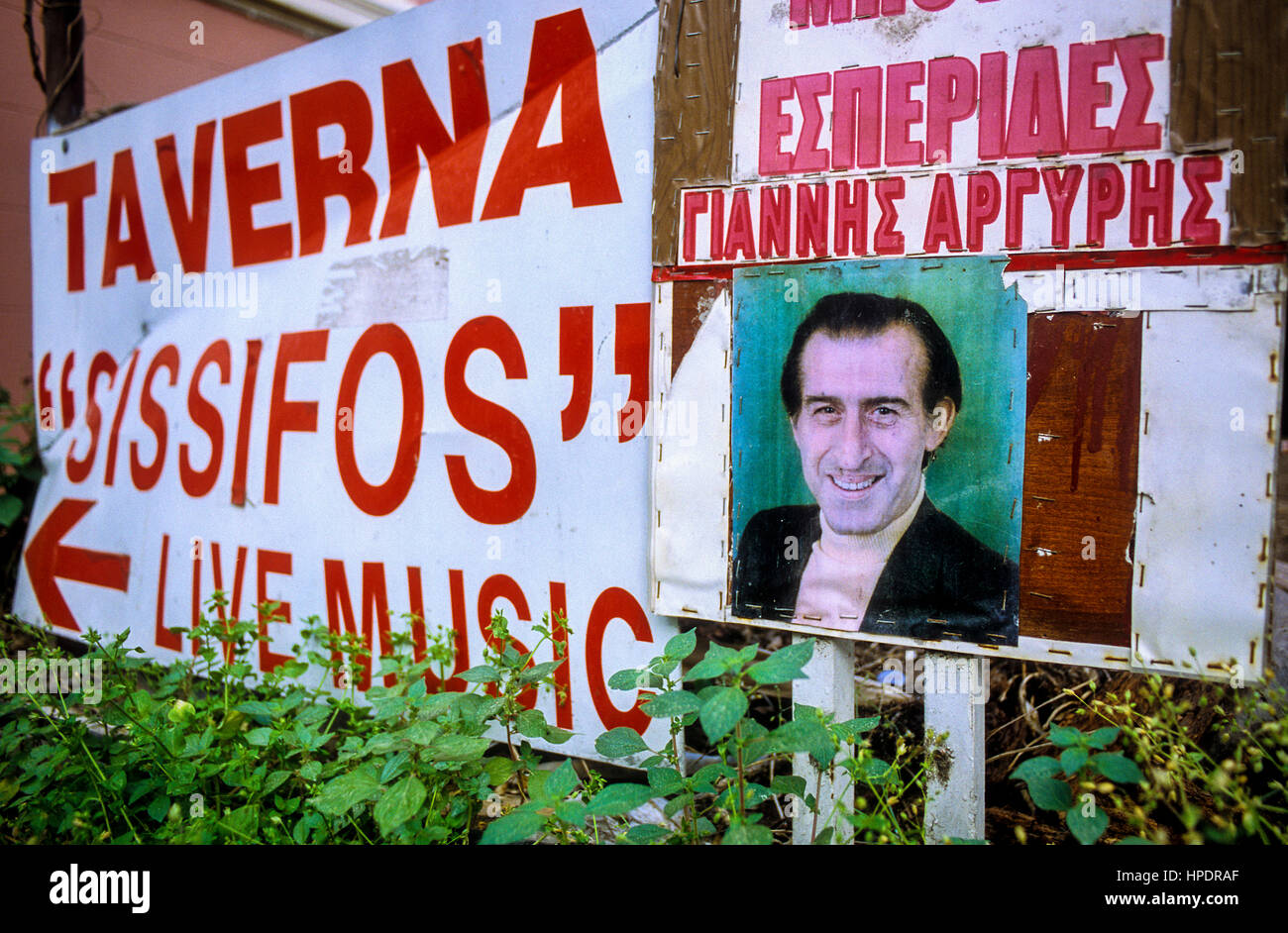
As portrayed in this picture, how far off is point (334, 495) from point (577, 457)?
0.88 metres

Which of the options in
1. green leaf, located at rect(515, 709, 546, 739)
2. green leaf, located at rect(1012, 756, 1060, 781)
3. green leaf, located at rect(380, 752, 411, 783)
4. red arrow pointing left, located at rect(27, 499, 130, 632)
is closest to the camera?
green leaf, located at rect(1012, 756, 1060, 781)

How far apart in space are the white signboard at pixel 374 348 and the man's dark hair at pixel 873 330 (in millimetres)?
388

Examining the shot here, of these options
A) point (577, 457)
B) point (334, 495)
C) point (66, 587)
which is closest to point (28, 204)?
point (66, 587)

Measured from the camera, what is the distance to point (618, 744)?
4.67ft

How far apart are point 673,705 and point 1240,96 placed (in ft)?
4.51

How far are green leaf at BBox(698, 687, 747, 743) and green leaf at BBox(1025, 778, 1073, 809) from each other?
43cm

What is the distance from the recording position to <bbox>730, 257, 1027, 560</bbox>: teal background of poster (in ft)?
5.14

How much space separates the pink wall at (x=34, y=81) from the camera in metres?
3.46

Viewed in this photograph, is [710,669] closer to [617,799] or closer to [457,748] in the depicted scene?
[617,799]

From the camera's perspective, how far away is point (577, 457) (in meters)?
2.05

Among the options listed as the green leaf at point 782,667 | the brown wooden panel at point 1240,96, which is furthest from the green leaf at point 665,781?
the brown wooden panel at point 1240,96

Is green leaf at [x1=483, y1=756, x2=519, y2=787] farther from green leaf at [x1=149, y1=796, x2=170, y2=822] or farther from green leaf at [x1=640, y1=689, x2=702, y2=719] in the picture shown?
green leaf at [x1=149, y1=796, x2=170, y2=822]

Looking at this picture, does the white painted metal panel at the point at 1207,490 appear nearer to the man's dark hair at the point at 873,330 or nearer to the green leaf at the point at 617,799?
the man's dark hair at the point at 873,330

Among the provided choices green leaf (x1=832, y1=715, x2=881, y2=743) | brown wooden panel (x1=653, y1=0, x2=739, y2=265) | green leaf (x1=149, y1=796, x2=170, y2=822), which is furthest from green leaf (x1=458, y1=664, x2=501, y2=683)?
brown wooden panel (x1=653, y1=0, x2=739, y2=265)
